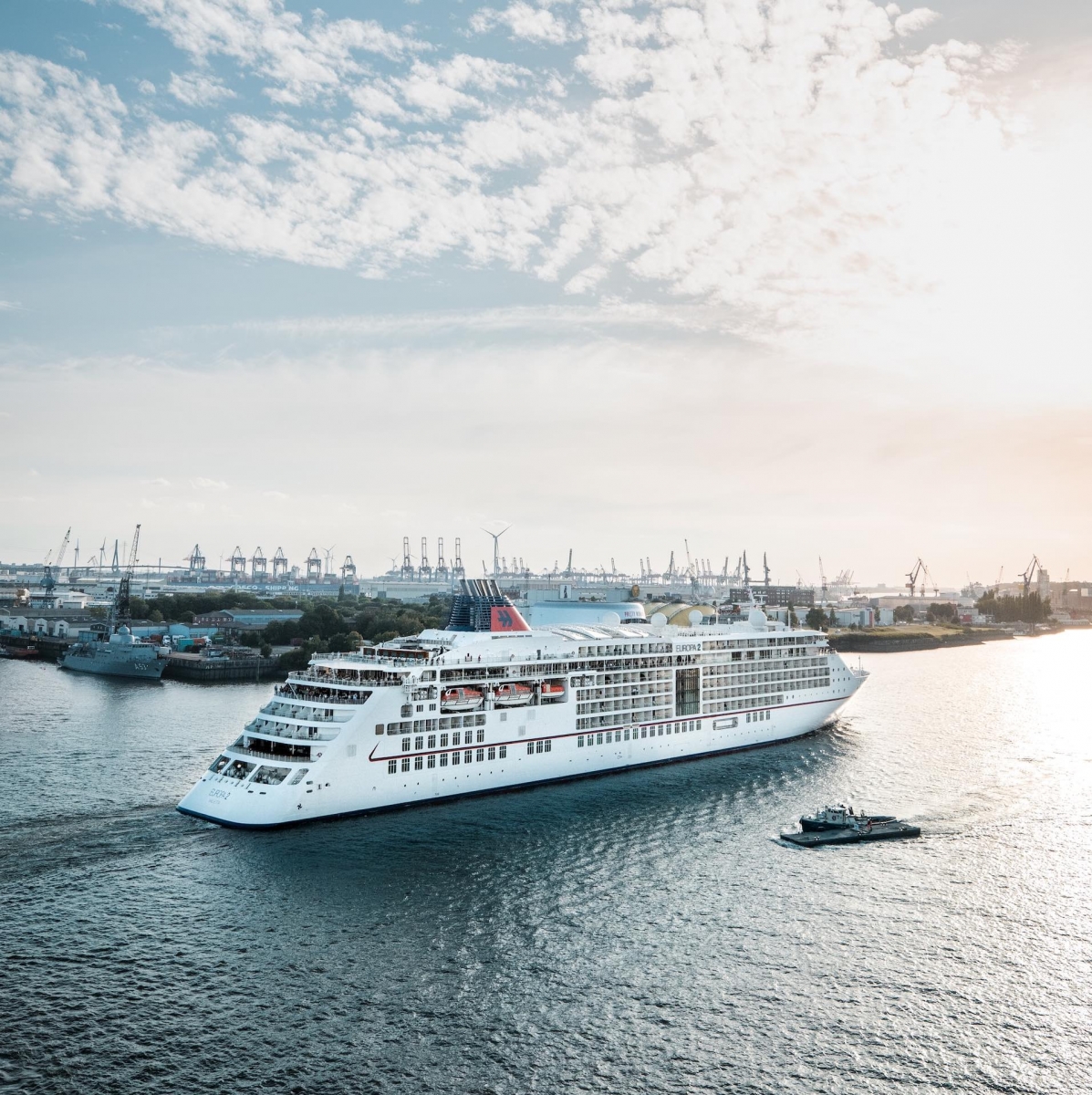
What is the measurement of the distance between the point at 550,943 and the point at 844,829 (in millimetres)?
16080

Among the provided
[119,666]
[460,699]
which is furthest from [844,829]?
[119,666]

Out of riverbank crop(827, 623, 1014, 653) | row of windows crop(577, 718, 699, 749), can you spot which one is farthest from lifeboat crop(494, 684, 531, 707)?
riverbank crop(827, 623, 1014, 653)

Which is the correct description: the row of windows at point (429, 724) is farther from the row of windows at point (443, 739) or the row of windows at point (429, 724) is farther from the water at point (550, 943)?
the water at point (550, 943)

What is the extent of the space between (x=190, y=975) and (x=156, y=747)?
98.5 feet

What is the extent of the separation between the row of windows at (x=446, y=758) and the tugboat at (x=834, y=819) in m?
14.2

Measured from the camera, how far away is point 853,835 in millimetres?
35500

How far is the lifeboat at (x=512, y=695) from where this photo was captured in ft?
140

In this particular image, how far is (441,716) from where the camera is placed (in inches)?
1578

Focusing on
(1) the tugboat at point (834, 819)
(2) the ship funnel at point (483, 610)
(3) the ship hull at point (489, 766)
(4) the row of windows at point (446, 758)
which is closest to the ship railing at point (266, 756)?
(3) the ship hull at point (489, 766)

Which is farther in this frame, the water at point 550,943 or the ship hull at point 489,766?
the ship hull at point 489,766

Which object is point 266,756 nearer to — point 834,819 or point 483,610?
point 483,610

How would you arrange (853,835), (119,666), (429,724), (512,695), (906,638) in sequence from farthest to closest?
(906,638) < (119,666) < (512,695) < (429,724) < (853,835)

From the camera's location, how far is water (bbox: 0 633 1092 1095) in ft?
66.0

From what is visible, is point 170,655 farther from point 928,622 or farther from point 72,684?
point 928,622
